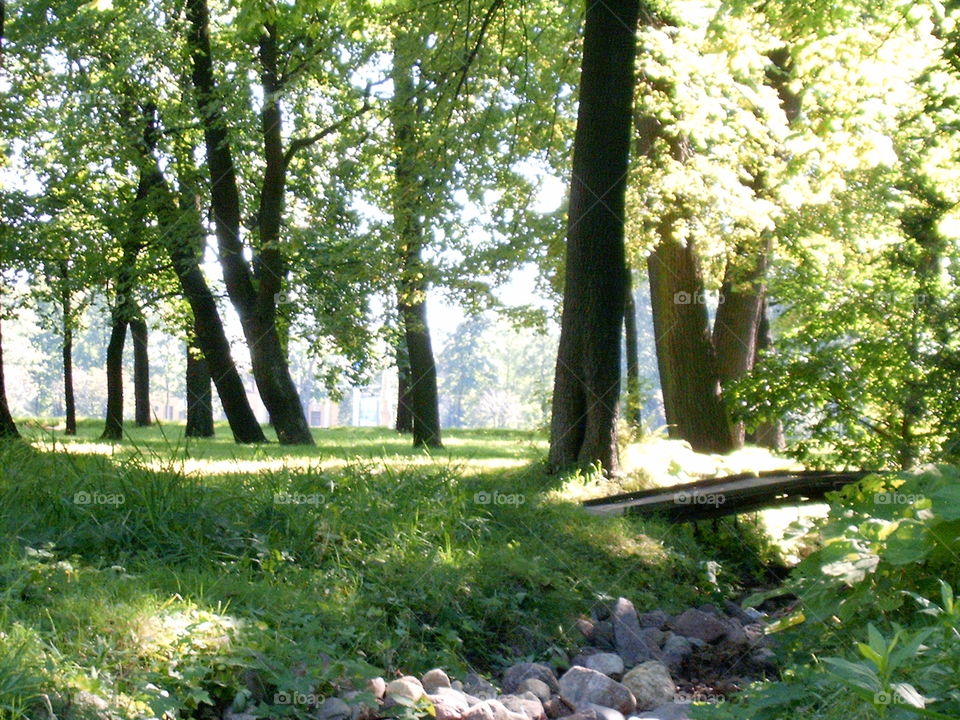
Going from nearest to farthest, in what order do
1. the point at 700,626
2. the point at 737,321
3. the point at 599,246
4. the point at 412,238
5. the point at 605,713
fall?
the point at 605,713, the point at 700,626, the point at 599,246, the point at 412,238, the point at 737,321

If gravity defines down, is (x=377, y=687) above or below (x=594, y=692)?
above

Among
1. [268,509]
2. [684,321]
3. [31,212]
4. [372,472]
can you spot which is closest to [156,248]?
[31,212]

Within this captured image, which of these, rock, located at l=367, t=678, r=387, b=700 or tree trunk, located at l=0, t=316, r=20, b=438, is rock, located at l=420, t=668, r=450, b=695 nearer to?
rock, located at l=367, t=678, r=387, b=700

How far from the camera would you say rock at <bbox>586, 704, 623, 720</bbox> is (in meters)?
Answer: 6.11

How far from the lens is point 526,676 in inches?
263

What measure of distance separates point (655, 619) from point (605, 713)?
2219 mm

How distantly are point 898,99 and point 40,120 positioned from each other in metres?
15.0

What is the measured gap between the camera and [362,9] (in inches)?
511

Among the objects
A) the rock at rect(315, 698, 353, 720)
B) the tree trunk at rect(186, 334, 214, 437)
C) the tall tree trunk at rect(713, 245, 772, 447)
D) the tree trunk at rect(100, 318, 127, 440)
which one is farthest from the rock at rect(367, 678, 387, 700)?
the tree trunk at rect(100, 318, 127, 440)

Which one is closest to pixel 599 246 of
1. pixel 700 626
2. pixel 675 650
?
pixel 700 626

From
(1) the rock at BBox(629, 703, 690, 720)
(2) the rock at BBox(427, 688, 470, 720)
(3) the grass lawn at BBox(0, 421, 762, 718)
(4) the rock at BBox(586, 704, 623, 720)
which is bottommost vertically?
(1) the rock at BBox(629, 703, 690, 720)

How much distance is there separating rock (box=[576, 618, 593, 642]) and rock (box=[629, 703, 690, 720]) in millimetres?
1194

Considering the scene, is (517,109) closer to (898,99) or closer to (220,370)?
(898,99)

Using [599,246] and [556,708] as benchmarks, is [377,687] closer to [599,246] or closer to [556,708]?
[556,708]
